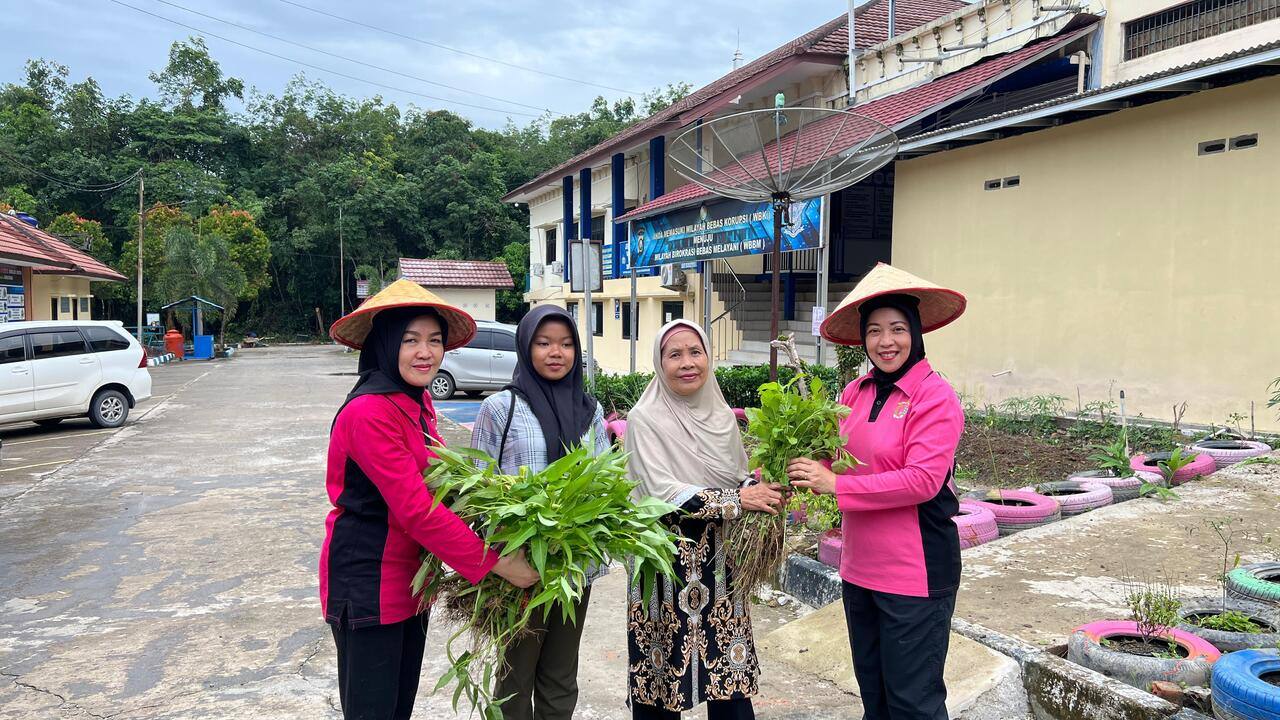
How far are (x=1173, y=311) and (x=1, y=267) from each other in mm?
19481

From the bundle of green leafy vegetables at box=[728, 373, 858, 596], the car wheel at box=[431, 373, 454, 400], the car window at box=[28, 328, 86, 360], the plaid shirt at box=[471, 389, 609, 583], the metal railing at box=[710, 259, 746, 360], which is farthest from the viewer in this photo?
the metal railing at box=[710, 259, 746, 360]

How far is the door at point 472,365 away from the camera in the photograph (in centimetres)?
1559

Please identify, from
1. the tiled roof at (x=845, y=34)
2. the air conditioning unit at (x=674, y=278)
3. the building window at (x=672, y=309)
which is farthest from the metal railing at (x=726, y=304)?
the tiled roof at (x=845, y=34)

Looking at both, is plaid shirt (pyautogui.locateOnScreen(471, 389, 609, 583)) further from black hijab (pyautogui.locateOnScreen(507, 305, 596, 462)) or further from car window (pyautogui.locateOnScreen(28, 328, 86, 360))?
car window (pyautogui.locateOnScreen(28, 328, 86, 360))

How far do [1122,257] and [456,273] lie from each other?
25351 millimetres

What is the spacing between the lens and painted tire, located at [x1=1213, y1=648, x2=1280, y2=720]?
8.11ft

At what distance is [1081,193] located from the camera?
28.4ft

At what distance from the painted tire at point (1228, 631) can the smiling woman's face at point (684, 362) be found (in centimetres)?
251

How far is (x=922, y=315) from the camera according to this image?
2.94m

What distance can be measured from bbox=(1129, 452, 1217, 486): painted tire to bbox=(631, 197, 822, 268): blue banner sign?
169 inches

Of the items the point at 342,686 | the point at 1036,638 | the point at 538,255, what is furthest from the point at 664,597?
the point at 538,255

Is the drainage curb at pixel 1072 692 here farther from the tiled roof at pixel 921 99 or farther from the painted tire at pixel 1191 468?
the tiled roof at pixel 921 99

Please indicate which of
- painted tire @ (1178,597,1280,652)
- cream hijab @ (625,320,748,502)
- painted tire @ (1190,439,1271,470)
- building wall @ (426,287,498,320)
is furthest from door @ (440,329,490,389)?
building wall @ (426,287,498,320)

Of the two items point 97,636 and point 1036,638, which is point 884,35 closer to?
point 1036,638
